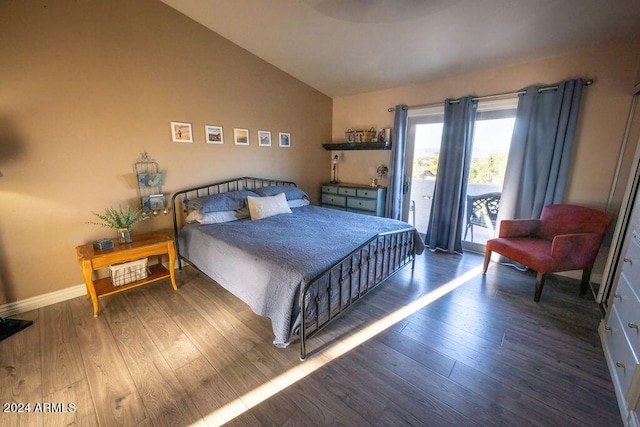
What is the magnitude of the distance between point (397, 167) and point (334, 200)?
4.10 ft

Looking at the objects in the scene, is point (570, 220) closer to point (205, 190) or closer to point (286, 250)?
point (286, 250)

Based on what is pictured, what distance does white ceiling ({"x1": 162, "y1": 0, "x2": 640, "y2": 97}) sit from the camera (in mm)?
2066

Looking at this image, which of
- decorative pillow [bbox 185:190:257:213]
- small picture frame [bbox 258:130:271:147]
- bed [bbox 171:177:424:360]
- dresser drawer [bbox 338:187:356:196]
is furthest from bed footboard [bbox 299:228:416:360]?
small picture frame [bbox 258:130:271:147]

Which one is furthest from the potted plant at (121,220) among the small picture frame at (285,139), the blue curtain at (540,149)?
the blue curtain at (540,149)

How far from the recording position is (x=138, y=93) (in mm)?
2762

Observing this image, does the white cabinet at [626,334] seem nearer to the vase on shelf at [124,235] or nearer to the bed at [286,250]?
the bed at [286,250]

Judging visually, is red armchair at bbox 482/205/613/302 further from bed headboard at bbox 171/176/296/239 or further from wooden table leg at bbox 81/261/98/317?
wooden table leg at bbox 81/261/98/317

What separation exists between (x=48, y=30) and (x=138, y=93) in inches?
28.8

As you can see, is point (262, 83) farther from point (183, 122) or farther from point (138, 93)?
point (138, 93)

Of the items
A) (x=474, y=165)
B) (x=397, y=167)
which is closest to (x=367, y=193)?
(x=397, y=167)

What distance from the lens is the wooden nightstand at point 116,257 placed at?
7.27 feet

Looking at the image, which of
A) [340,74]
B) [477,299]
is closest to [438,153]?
[340,74]

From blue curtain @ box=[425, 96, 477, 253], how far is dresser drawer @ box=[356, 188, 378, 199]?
88 centimetres

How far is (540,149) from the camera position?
3.01 meters
